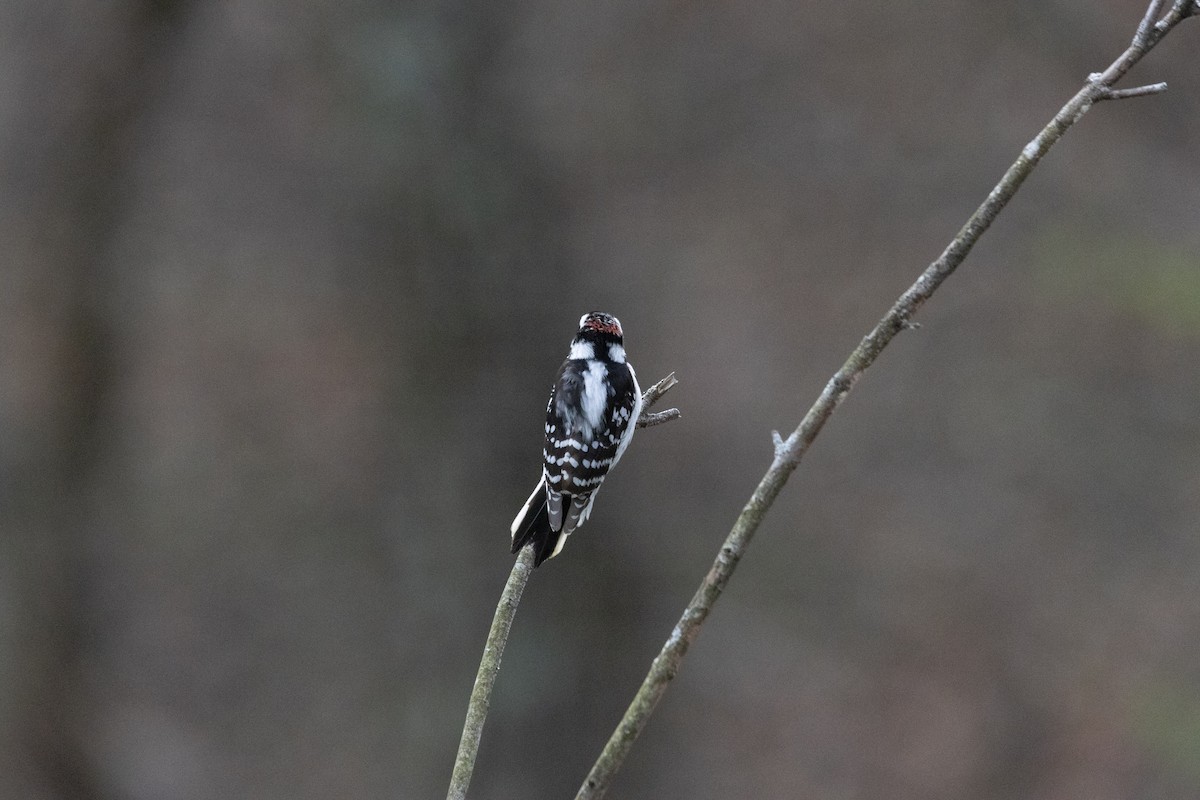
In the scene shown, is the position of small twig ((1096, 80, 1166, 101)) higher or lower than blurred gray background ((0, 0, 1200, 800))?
higher

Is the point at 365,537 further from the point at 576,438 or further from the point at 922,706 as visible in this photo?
the point at 576,438

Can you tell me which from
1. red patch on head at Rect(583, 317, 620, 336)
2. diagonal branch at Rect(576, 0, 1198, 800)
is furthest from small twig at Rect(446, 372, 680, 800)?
red patch on head at Rect(583, 317, 620, 336)

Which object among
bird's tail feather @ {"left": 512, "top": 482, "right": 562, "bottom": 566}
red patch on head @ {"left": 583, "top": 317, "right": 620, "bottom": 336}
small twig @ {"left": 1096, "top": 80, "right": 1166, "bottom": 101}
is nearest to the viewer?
small twig @ {"left": 1096, "top": 80, "right": 1166, "bottom": 101}

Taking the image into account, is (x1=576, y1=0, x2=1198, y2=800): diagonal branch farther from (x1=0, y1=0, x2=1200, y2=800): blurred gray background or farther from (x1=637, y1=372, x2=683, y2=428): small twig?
(x1=0, y1=0, x2=1200, y2=800): blurred gray background

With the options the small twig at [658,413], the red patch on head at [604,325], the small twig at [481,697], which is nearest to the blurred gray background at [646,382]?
the red patch on head at [604,325]

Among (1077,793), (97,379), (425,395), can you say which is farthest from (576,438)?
(1077,793)

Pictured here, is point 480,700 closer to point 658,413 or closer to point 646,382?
point 658,413

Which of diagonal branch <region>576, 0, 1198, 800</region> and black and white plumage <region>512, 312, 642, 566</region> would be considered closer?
diagonal branch <region>576, 0, 1198, 800</region>

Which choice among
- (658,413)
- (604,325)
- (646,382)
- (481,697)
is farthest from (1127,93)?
(646,382)
